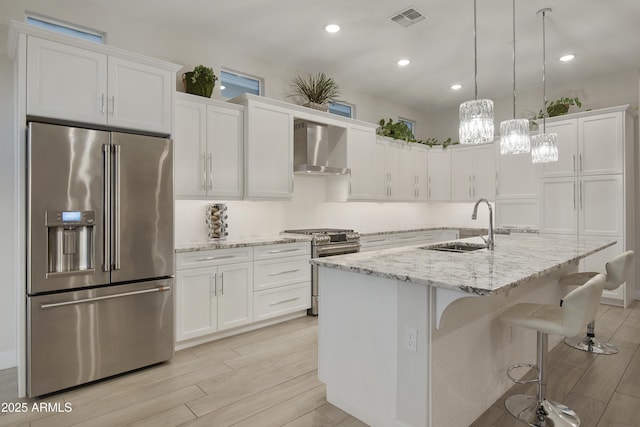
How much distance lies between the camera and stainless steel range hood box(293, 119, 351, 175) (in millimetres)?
4668

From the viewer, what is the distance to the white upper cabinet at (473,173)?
239 inches

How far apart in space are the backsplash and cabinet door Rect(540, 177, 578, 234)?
51.9 inches

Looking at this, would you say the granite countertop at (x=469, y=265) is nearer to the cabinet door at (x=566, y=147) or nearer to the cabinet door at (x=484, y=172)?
the cabinet door at (x=566, y=147)

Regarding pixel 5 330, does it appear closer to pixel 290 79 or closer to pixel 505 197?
pixel 290 79

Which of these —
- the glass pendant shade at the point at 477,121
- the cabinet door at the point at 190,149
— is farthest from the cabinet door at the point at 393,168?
the glass pendant shade at the point at 477,121

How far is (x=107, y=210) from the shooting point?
9.12ft

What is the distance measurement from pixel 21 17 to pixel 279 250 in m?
2.95

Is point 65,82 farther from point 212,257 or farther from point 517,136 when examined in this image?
point 517,136

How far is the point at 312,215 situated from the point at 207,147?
1.86m

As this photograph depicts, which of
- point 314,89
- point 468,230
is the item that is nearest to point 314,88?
point 314,89

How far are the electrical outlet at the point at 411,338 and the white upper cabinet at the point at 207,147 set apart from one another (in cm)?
252

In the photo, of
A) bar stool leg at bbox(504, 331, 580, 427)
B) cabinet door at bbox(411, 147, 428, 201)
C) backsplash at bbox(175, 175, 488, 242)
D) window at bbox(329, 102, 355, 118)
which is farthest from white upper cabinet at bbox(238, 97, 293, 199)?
bar stool leg at bbox(504, 331, 580, 427)

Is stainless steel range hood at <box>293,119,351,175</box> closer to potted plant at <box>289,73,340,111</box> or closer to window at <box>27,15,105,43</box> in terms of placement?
potted plant at <box>289,73,340,111</box>

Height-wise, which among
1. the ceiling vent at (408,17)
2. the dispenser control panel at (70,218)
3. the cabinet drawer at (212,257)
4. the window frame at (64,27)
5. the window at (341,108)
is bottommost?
the cabinet drawer at (212,257)
